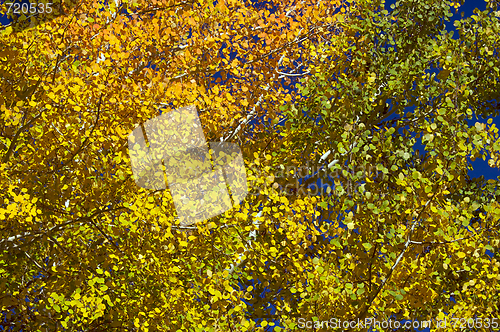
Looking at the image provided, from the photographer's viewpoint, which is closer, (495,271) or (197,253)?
(495,271)

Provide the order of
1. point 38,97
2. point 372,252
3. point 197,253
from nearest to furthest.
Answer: point 372,252 → point 197,253 → point 38,97

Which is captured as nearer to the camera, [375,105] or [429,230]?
[429,230]

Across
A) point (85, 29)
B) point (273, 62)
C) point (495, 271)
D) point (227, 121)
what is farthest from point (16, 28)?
point (495, 271)

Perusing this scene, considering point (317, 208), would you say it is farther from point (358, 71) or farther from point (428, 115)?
point (358, 71)

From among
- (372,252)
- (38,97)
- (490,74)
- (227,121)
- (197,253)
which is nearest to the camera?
(372,252)

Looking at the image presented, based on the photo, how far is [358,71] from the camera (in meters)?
5.87

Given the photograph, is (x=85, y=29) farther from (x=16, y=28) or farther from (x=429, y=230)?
(x=429, y=230)

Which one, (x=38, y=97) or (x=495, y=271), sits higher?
(x=38, y=97)

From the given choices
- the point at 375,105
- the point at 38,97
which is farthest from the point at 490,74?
the point at 38,97

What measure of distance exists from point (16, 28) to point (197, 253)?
408 cm

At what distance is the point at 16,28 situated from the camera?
524cm

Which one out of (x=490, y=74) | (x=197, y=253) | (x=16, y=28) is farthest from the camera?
(x=490, y=74)

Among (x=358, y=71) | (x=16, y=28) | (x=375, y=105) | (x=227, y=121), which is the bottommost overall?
(x=375, y=105)

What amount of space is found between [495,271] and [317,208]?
220 centimetres
